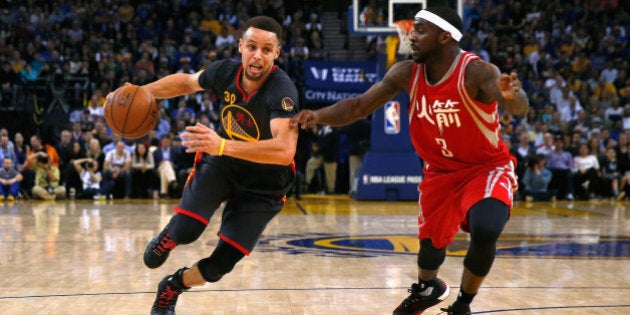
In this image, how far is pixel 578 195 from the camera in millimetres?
17250

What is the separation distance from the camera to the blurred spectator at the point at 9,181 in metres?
15.3

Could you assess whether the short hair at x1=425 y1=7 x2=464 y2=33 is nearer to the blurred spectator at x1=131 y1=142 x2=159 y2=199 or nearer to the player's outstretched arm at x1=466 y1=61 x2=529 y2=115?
the player's outstretched arm at x1=466 y1=61 x2=529 y2=115

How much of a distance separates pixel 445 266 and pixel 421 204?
2.46m

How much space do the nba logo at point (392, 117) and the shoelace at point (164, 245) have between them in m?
10.9

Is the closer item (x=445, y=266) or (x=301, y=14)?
(x=445, y=266)

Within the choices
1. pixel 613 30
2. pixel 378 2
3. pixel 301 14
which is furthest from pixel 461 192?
pixel 613 30

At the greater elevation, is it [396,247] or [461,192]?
[461,192]

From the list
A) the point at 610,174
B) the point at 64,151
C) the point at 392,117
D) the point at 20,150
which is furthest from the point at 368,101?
the point at 610,174

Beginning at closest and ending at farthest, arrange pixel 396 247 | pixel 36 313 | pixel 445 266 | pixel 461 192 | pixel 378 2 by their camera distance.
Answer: pixel 461 192
pixel 36 313
pixel 445 266
pixel 396 247
pixel 378 2

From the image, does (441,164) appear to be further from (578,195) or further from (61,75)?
(61,75)

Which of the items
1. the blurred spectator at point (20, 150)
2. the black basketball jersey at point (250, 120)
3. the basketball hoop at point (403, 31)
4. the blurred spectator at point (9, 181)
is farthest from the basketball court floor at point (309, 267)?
the blurred spectator at point (20, 150)

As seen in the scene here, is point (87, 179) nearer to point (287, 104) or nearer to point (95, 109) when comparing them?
point (95, 109)

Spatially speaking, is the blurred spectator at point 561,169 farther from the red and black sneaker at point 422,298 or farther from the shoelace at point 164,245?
the shoelace at point 164,245

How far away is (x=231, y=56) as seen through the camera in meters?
19.5
